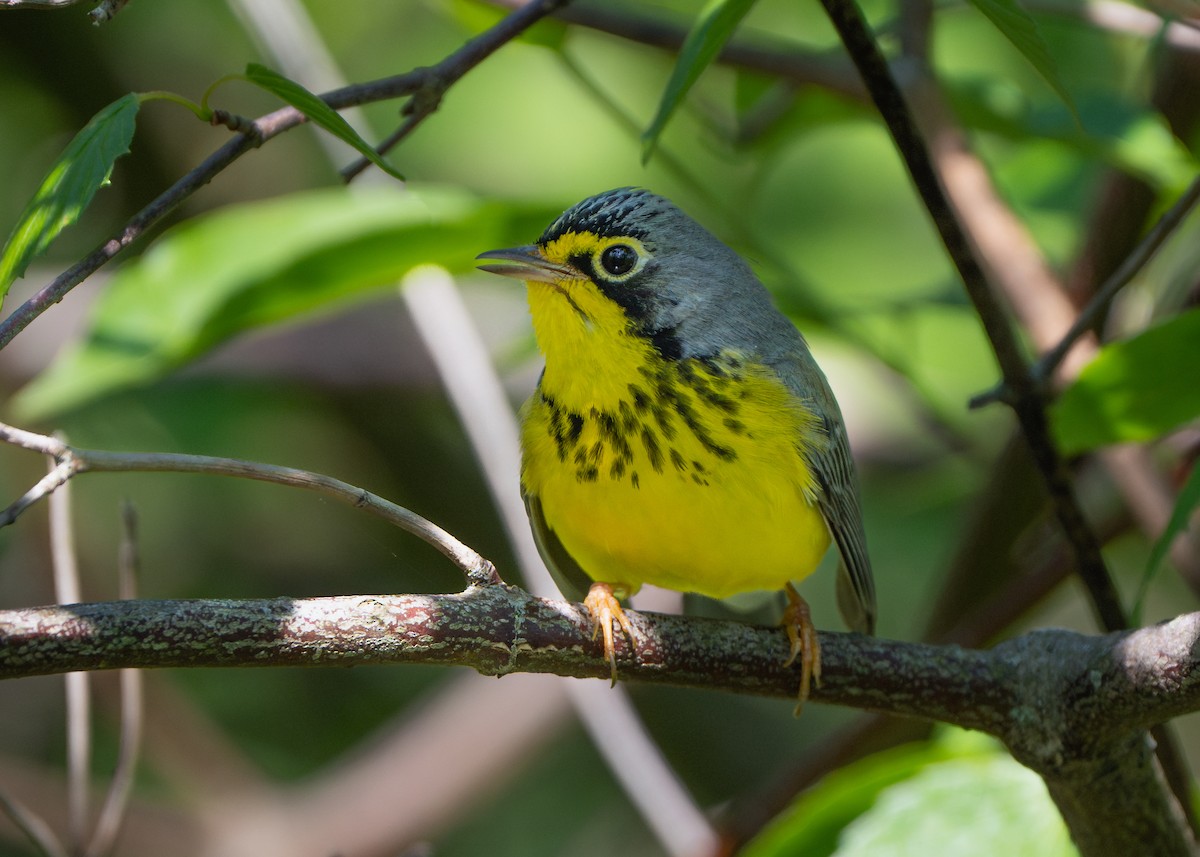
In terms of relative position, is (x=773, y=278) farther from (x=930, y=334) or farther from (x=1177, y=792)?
(x=1177, y=792)

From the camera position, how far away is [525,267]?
11.1 feet

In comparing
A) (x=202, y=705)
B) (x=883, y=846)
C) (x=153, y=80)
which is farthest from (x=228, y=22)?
(x=883, y=846)

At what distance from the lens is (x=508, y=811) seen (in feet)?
22.1

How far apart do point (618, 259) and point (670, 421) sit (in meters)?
0.52

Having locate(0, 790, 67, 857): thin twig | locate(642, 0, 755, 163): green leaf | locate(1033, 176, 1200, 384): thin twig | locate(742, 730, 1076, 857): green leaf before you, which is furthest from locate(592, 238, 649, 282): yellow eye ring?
locate(0, 790, 67, 857): thin twig

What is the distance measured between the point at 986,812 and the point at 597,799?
12.1ft

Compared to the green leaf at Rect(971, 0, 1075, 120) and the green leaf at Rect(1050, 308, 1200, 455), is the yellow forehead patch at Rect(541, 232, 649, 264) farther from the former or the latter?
the green leaf at Rect(971, 0, 1075, 120)

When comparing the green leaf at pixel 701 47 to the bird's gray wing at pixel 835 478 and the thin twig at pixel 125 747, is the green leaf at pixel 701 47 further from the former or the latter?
the thin twig at pixel 125 747

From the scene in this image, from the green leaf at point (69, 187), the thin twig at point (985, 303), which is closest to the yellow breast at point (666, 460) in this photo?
the thin twig at point (985, 303)

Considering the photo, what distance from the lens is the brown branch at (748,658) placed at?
1729 mm

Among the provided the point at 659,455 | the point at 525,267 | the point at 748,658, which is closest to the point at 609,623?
the point at 748,658

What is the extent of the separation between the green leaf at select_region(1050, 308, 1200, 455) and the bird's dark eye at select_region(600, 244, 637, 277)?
119 cm

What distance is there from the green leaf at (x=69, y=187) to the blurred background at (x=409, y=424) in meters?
2.65

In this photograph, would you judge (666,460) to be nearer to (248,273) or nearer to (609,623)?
(609,623)
